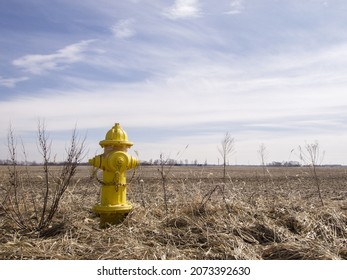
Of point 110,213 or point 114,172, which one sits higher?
point 114,172

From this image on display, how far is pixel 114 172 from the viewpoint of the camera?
4.21m

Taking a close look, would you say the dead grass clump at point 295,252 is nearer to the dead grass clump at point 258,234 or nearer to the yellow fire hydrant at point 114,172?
the dead grass clump at point 258,234

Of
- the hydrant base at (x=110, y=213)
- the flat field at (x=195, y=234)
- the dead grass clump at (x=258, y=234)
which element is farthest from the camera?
the hydrant base at (x=110, y=213)

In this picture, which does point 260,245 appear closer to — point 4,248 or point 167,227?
point 167,227

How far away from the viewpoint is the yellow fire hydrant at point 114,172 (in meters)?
4.11

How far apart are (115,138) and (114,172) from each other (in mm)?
423

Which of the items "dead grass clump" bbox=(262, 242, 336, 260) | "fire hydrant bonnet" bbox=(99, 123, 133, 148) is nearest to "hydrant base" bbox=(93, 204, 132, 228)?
"fire hydrant bonnet" bbox=(99, 123, 133, 148)

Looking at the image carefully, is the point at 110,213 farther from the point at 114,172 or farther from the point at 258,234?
the point at 258,234

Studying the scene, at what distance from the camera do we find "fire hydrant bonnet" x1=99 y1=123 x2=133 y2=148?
4227mm

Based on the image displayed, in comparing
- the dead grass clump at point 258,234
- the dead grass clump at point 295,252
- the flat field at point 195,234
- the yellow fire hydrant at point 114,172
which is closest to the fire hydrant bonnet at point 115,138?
the yellow fire hydrant at point 114,172

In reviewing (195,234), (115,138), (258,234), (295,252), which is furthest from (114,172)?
(295,252)

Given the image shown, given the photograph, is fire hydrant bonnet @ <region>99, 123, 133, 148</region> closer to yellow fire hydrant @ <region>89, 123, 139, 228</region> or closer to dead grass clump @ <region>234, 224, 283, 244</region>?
yellow fire hydrant @ <region>89, 123, 139, 228</region>

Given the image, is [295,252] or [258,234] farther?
[258,234]

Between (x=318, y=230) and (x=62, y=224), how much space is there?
2.87 meters
